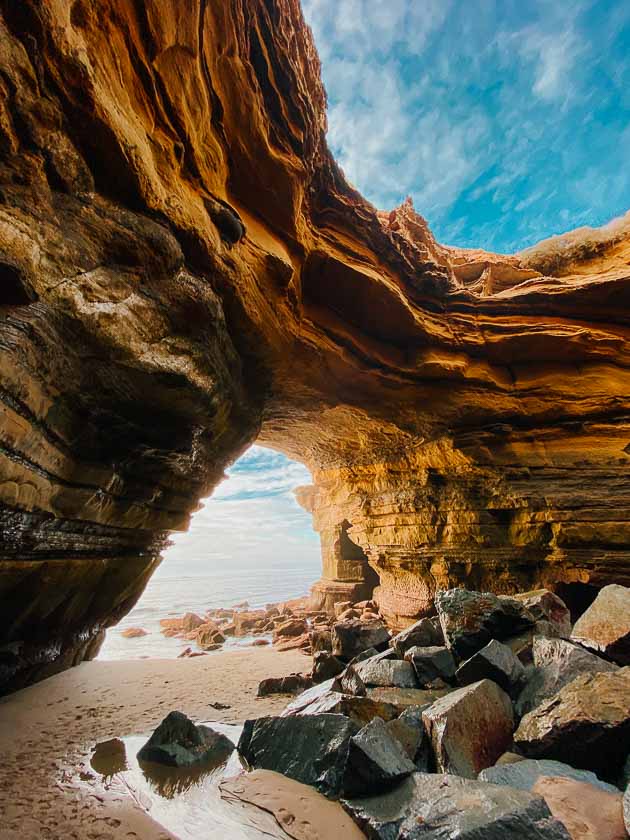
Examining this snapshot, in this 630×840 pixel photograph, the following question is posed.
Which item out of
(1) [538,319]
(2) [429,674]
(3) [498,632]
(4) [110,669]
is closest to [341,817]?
(2) [429,674]

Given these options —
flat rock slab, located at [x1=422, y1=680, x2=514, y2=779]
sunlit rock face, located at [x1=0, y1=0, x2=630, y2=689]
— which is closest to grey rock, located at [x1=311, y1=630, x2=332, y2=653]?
sunlit rock face, located at [x1=0, y1=0, x2=630, y2=689]

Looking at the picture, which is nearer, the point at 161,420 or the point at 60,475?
the point at 60,475

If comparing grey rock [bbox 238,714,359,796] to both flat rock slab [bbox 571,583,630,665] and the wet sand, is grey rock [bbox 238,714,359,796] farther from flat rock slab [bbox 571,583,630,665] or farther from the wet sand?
flat rock slab [bbox 571,583,630,665]

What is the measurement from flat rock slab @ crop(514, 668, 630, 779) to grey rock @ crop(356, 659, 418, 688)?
1943mm

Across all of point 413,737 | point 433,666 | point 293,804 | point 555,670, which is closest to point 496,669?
point 555,670

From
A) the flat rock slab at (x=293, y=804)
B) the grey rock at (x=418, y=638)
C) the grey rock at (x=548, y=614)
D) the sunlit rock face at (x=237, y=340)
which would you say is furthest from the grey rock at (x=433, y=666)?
the sunlit rock face at (x=237, y=340)

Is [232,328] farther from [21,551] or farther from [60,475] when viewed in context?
[21,551]

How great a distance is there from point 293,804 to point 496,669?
3044 mm

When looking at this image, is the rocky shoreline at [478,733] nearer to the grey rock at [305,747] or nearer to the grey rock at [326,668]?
the grey rock at [305,747]

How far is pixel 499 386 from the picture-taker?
9836 mm

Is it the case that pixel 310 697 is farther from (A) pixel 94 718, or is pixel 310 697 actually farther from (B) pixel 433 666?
(A) pixel 94 718

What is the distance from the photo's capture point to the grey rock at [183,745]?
14.0 feet

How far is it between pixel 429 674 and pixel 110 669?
7.20 m

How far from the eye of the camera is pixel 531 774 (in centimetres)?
325
